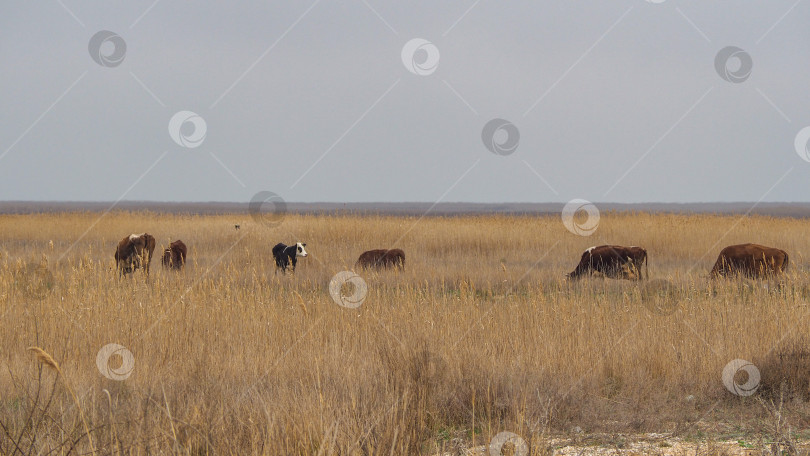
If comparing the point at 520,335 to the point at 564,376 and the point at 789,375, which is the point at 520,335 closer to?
the point at 564,376

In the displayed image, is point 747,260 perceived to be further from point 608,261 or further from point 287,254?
point 287,254

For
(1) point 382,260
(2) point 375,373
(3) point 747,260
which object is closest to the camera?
(2) point 375,373

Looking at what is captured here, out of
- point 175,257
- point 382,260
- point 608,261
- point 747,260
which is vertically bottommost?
point 747,260

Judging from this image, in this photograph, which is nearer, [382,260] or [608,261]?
[608,261]

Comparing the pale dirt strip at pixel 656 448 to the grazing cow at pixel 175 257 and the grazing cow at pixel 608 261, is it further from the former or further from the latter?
the grazing cow at pixel 175 257

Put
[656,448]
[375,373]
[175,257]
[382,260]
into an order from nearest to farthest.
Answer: [656,448] < [375,373] < [382,260] < [175,257]

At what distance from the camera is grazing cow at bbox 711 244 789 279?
10.4 meters

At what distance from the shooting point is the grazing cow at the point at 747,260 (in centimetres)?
1037

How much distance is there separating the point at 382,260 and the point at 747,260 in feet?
20.8

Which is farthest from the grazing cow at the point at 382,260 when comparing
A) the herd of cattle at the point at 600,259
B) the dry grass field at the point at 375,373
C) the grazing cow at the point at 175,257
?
the dry grass field at the point at 375,373

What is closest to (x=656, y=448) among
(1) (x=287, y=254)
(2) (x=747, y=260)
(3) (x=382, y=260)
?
(2) (x=747, y=260)

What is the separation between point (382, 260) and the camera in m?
12.7

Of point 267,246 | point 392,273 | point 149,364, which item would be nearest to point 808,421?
point 149,364

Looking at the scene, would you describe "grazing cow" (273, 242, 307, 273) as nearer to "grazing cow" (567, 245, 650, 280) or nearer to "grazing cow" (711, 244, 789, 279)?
"grazing cow" (567, 245, 650, 280)
